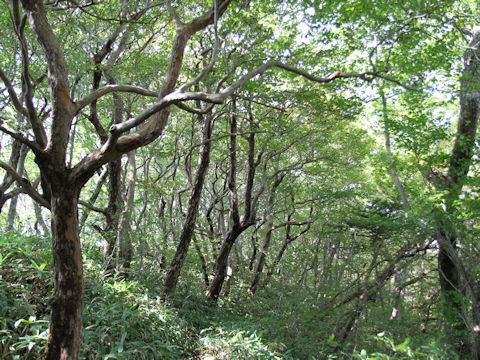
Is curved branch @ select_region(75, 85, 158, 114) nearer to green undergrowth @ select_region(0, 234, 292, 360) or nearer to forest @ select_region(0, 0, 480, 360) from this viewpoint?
forest @ select_region(0, 0, 480, 360)

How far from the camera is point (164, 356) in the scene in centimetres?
438

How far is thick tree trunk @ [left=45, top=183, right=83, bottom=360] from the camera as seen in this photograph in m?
3.11

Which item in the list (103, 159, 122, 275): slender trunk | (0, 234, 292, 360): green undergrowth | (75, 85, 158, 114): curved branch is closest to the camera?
(75, 85, 158, 114): curved branch

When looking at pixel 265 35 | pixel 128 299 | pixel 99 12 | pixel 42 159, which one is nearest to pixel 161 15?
pixel 99 12

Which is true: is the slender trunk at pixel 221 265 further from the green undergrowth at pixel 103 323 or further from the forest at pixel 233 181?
the green undergrowth at pixel 103 323

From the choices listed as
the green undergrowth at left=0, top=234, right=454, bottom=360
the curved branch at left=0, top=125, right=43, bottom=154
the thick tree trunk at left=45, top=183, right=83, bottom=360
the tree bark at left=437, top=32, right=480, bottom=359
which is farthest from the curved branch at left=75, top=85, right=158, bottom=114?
the tree bark at left=437, top=32, right=480, bottom=359

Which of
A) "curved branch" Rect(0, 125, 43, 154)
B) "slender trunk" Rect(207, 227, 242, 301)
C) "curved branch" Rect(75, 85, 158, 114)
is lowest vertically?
"slender trunk" Rect(207, 227, 242, 301)

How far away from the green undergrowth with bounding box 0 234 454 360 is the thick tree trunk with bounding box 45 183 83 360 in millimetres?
510

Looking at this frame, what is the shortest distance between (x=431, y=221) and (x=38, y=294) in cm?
628

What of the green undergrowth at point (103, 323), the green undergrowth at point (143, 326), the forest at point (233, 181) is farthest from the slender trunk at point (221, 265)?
the green undergrowth at point (103, 323)

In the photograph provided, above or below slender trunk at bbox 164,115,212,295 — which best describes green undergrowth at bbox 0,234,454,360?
below

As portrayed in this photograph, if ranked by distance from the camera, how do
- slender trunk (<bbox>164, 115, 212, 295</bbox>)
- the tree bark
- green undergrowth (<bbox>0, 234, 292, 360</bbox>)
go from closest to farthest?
green undergrowth (<bbox>0, 234, 292, 360</bbox>), the tree bark, slender trunk (<bbox>164, 115, 212, 295</bbox>)

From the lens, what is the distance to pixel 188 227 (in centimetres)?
711

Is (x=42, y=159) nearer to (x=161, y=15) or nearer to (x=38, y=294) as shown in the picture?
(x=38, y=294)
